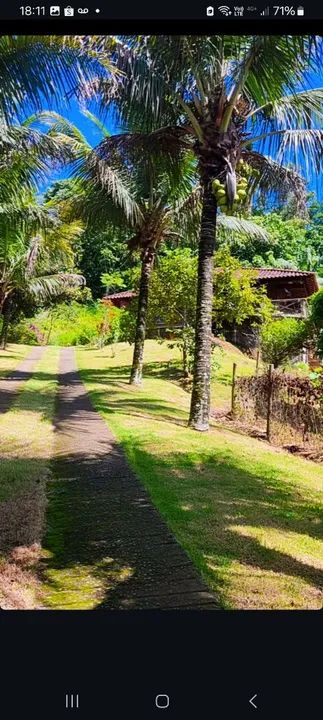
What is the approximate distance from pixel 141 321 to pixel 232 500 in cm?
817

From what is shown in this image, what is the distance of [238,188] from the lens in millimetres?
8391

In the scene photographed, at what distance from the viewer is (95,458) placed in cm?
618

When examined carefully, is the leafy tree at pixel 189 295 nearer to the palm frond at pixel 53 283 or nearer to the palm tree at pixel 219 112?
the palm tree at pixel 219 112

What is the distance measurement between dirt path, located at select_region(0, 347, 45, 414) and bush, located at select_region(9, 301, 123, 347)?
2.57 metres

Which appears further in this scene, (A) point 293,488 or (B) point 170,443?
(B) point 170,443

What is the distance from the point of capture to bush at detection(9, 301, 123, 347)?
68.2 ft

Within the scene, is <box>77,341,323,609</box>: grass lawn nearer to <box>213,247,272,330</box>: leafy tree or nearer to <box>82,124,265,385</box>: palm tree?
<box>213,247,272,330</box>: leafy tree

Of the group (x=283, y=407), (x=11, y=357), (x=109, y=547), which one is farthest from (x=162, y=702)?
(x=11, y=357)

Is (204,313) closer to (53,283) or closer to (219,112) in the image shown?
(219,112)

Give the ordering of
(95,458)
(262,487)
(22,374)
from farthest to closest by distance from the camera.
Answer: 1. (22,374)
2. (95,458)
3. (262,487)

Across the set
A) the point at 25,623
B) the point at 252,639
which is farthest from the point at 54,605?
the point at 252,639

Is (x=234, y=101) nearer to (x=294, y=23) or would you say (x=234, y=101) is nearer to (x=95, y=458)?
(x=95, y=458)

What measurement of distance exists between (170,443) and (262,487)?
197cm

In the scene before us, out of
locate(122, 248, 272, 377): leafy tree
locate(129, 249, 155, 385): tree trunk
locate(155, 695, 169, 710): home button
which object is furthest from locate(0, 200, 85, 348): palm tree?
locate(155, 695, 169, 710): home button
